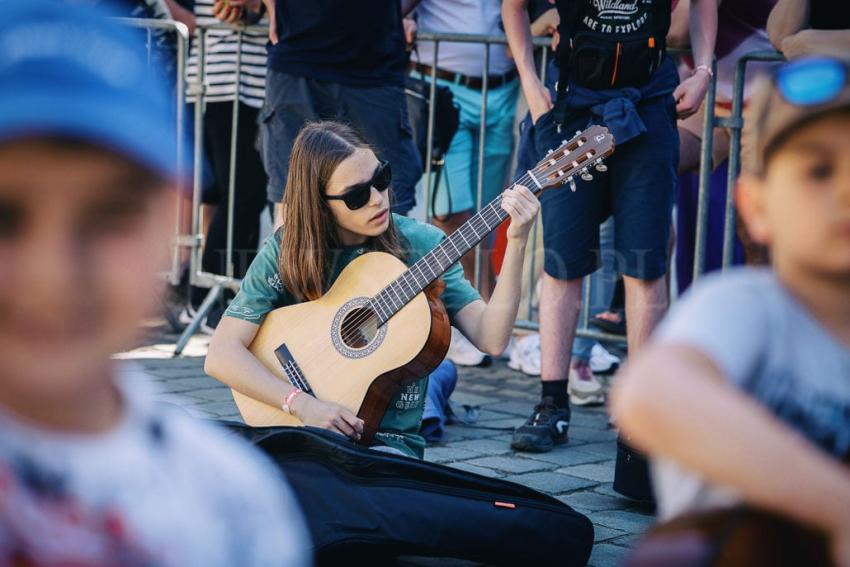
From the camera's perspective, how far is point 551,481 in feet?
13.4

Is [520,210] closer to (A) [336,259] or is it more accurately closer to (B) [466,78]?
(A) [336,259]

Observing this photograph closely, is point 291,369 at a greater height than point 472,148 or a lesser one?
lesser

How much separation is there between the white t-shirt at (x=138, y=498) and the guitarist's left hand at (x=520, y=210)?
2405 mm

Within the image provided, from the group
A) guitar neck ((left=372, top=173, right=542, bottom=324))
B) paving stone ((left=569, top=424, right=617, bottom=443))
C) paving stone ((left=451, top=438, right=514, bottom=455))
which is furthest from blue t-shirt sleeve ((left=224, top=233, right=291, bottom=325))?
paving stone ((left=569, top=424, right=617, bottom=443))

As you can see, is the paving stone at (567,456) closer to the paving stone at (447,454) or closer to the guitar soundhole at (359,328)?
the paving stone at (447,454)

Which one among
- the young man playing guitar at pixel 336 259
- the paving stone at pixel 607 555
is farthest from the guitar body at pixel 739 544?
the young man playing guitar at pixel 336 259

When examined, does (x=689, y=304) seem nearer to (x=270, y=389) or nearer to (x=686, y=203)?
(x=270, y=389)

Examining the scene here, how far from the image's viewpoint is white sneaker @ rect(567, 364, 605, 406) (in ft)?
17.8

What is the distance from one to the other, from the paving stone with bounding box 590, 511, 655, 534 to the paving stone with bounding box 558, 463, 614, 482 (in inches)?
16.0

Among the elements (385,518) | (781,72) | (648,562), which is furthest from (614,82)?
(648,562)

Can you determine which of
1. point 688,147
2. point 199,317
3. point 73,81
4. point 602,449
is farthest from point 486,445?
point 73,81

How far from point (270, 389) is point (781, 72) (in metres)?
2.43

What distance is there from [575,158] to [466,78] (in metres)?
2.49

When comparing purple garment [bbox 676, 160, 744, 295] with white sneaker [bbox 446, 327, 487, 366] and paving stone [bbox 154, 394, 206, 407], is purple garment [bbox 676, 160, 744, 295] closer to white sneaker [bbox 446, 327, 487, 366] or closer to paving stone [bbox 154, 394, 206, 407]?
white sneaker [bbox 446, 327, 487, 366]
